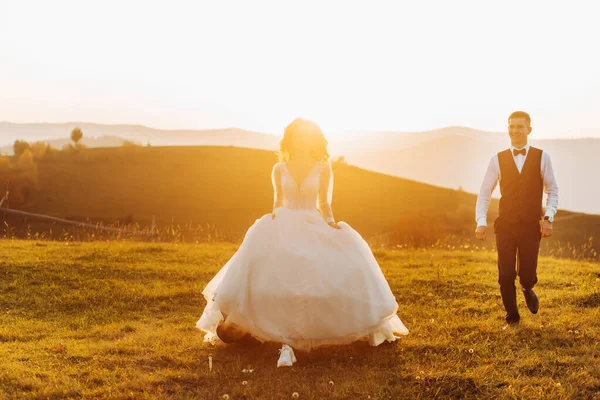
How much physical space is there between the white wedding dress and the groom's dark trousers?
2.11 m

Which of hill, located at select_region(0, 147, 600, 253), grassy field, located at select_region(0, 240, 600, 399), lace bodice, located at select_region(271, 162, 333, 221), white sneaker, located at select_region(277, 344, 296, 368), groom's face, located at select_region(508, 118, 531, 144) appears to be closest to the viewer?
grassy field, located at select_region(0, 240, 600, 399)

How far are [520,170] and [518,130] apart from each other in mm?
609

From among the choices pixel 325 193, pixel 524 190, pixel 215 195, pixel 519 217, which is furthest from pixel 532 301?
pixel 215 195

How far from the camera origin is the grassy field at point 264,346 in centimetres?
635

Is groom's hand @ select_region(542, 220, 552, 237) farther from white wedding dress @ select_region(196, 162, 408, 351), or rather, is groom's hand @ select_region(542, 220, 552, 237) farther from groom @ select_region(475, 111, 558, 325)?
white wedding dress @ select_region(196, 162, 408, 351)

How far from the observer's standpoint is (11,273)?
13461 mm

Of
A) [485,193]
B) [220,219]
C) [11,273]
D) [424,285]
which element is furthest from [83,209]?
[485,193]

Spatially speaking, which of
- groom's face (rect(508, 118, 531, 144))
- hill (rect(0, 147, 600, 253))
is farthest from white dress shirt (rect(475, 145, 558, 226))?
hill (rect(0, 147, 600, 253))

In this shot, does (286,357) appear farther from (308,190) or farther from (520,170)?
(520,170)

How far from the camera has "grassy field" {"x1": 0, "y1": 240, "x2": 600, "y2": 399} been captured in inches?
250

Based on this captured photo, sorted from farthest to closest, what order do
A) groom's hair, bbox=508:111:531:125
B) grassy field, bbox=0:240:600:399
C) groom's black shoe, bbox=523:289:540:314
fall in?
groom's black shoe, bbox=523:289:540:314
groom's hair, bbox=508:111:531:125
grassy field, bbox=0:240:600:399

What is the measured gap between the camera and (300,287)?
717 centimetres

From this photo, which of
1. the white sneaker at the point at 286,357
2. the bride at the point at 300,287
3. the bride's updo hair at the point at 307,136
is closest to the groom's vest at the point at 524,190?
the bride at the point at 300,287

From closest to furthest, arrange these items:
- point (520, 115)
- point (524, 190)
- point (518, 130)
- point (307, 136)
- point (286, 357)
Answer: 1. point (286, 357)
2. point (307, 136)
3. point (524, 190)
4. point (518, 130)
5. point (520, 115)
